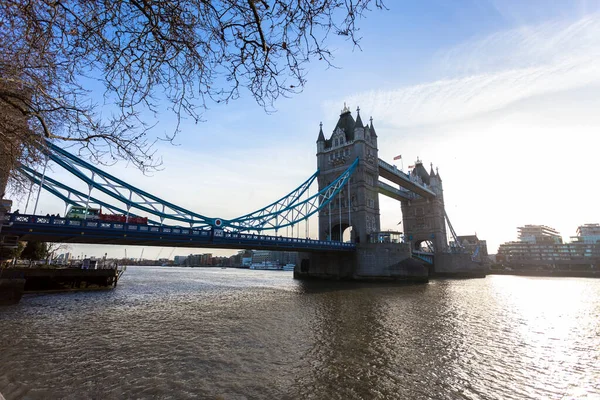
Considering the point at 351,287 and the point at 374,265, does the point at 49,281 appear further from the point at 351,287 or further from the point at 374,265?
the point at 374,265

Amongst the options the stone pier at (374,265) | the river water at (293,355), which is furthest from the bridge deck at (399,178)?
the river water at (293,355)

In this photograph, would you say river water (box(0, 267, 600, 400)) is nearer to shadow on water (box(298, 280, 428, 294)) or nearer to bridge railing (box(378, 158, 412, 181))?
shadow on water (box(298, 280, 428, 294))

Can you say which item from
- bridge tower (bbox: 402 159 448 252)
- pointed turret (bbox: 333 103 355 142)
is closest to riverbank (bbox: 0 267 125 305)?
pointed turret (bbox: 333 103 355 142)

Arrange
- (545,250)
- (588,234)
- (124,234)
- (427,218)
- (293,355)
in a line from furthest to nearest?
(588,234), (545,250), (427,218), (124,234), (293,355)

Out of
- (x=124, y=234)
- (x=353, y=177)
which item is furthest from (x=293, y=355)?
(x=353, y=177)

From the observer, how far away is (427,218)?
2484 inches

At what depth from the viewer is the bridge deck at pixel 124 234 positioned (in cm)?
1678

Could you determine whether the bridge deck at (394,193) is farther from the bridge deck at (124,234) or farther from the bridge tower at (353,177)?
the bridge deck at (124,234)

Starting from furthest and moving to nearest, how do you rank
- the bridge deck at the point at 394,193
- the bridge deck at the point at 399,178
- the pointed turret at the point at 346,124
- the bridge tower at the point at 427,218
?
the bridge tower at the point at 427,218
the bridge deck at the point at 394,193
the bridge deck at the point at 399,178
the pointed turret at the point at 346,124

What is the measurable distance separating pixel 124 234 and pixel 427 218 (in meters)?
58.8

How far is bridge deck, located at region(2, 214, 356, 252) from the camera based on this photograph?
16781mm

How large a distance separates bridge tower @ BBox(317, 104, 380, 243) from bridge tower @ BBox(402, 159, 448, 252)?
66.3 ft

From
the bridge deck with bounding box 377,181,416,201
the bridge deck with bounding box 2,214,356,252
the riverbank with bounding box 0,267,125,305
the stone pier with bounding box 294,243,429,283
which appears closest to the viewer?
the riverbank with bounding box 0,267,125,305

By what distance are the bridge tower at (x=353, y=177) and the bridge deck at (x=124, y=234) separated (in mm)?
13856
